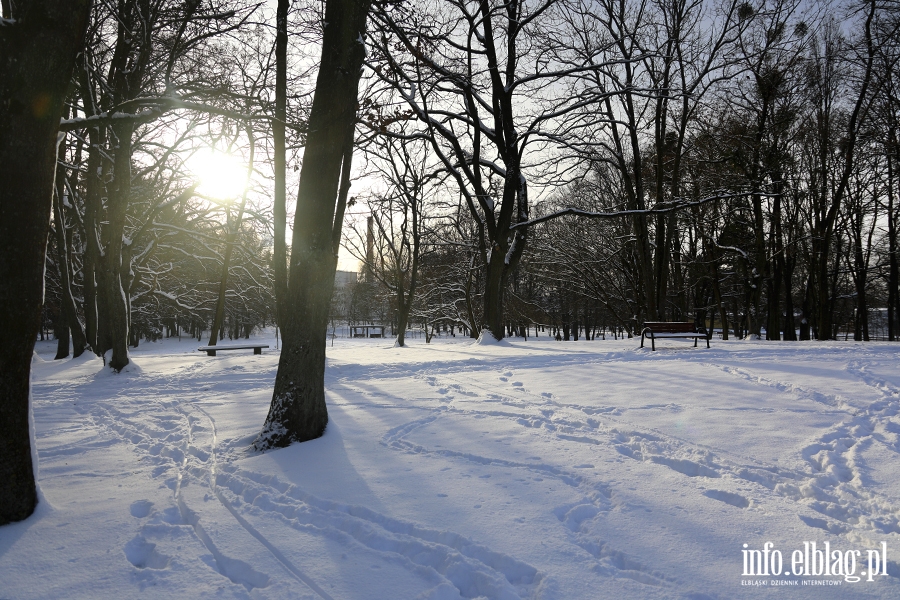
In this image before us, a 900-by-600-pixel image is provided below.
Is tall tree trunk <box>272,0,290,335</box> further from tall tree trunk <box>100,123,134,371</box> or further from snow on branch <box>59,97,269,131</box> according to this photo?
tall tree trunk <box>100,123,134,371</box>

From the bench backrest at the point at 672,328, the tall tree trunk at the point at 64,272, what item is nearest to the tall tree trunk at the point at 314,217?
the bench backrest at the point at 672,328

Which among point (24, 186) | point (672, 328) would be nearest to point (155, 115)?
point (24, 186)

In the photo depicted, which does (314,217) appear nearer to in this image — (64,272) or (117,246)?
(117,246)

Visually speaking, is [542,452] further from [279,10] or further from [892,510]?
[279,10]

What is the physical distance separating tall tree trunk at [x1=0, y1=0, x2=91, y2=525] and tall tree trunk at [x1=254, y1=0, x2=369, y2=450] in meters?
2.11

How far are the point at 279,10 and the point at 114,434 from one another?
7.31 metres

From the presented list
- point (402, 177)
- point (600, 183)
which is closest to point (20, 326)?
point (402, 177)

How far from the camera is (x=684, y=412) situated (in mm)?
5730

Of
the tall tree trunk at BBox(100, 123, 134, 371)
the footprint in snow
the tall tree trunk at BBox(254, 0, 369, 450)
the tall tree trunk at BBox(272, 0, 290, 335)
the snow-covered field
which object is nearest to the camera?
the snow-covered field

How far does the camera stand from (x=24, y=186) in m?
3.24

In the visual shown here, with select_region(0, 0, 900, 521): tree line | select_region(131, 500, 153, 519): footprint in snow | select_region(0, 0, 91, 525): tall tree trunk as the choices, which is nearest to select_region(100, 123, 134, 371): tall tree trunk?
select_region(0, 0, 900, 521): tree line

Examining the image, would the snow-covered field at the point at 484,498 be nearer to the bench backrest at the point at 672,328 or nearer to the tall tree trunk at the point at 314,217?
the tall tree trunk at the point at 314,217

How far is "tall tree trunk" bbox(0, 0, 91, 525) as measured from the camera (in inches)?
125

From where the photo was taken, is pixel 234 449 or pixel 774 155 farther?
pixel 774 155
